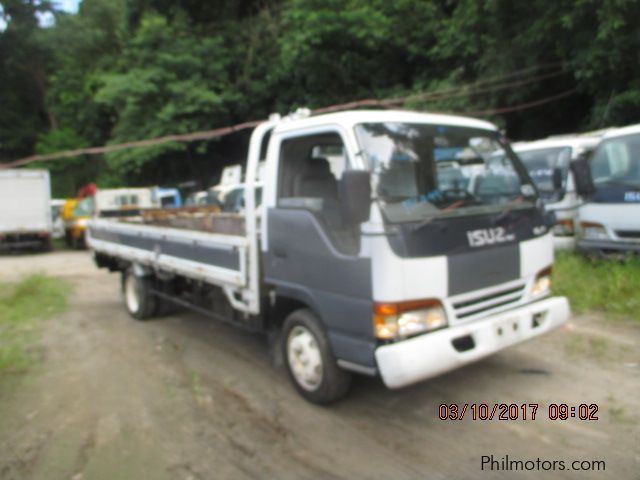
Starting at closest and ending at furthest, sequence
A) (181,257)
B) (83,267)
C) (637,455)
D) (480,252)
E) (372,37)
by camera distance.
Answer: (637,455)
(480,252)
(181,257)
(83,267)
(372,37)

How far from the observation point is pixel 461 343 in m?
3.56

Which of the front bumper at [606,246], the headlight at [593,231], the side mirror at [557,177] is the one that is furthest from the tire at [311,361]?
Result: the headlight at [593,231]

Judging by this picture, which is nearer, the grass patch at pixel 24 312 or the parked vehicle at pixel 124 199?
the grass patch at pixel 24 312

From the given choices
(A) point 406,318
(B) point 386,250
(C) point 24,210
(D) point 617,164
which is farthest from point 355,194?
(C) point 24,210

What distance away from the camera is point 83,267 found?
44.3ft

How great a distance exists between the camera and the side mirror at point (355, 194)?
3.29m

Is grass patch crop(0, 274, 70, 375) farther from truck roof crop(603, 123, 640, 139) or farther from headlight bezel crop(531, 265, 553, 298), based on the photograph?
truck roof crop(603, 123, 640, 139)

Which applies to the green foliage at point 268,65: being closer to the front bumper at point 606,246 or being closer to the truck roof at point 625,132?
the truck roof at point 625,132

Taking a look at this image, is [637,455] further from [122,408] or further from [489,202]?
[122,408]

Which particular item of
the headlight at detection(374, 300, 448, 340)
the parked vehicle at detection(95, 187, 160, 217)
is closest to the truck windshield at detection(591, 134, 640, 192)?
the headlight at detection(374, 300, 448, 340)

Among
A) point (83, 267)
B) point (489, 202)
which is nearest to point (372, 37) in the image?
point (83, 267)

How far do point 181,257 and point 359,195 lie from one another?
2.90 meters

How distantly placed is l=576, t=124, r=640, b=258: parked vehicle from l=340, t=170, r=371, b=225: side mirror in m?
3.86

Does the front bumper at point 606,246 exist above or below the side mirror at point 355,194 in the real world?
below
